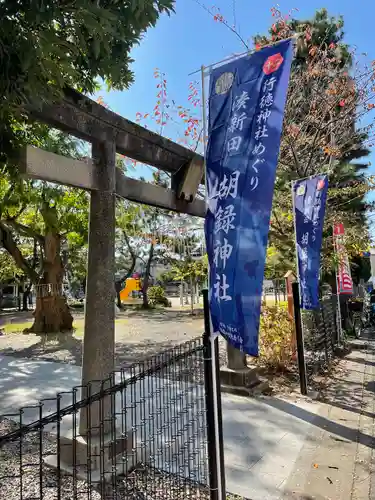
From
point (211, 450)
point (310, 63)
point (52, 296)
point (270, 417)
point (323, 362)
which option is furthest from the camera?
point (52, 296)

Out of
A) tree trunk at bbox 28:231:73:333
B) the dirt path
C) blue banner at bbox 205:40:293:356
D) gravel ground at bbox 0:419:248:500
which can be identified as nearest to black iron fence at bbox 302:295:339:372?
the dirt path

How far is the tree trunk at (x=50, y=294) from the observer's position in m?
14.1

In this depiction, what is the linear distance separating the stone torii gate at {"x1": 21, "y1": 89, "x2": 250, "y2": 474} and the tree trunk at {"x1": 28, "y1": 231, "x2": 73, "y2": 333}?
10616 mm

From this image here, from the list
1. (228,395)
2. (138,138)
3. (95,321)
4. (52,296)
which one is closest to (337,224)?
(228,395)

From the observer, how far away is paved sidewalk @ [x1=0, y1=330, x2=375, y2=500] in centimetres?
375

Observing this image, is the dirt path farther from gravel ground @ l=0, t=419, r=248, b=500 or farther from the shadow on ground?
gravel ground @ l=0, t=419, r=248, b=500

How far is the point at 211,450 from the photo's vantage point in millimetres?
2854

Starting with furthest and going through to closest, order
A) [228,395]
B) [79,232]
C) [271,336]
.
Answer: [79,232] → [271,336] → [228,395]

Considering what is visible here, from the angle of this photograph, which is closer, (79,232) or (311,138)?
(311,138)

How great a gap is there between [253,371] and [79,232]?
7729 millimetres

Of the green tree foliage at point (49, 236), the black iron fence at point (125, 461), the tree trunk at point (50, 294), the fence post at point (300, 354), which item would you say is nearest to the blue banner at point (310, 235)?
the fence post at point (300, 354)

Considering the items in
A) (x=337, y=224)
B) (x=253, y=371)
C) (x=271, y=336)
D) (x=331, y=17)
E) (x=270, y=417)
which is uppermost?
(x=331, y=17)

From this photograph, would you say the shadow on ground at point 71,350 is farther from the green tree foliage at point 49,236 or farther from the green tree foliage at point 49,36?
the green tree foliage at point 49,36

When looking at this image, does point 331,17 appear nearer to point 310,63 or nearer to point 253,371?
point 310,63
